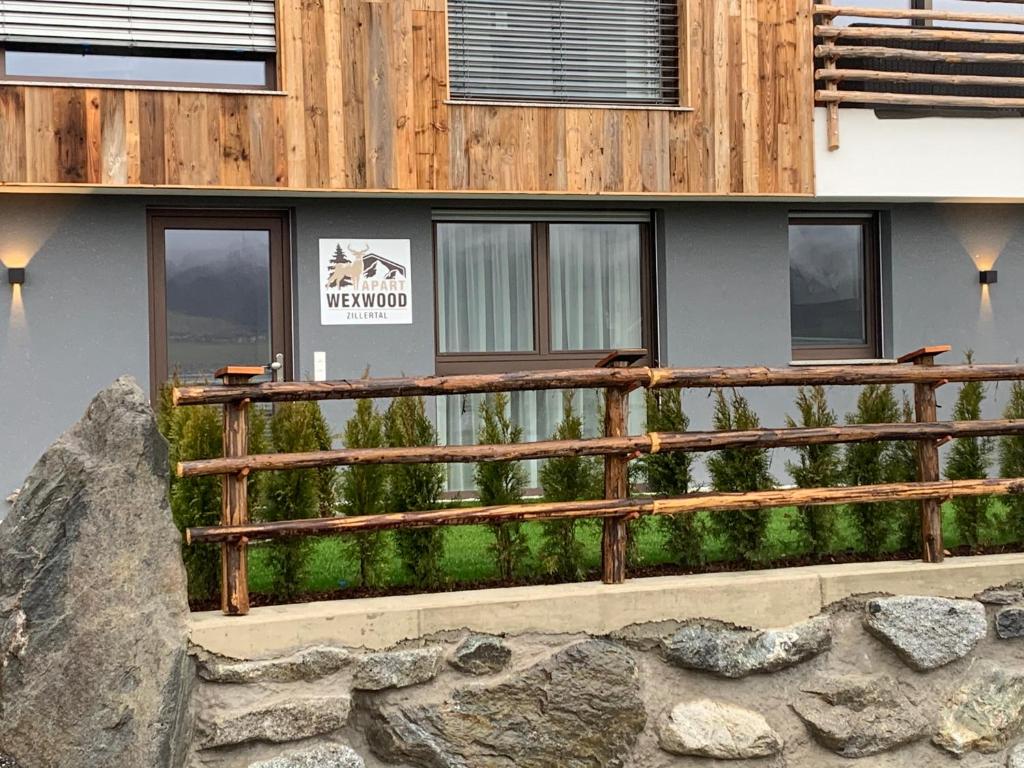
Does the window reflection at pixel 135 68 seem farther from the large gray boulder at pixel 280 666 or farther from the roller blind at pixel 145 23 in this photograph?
the large gray boulder at pixel 280 666

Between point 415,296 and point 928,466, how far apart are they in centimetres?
542

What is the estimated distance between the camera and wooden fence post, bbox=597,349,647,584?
514 cm

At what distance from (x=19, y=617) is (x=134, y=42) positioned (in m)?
6.17

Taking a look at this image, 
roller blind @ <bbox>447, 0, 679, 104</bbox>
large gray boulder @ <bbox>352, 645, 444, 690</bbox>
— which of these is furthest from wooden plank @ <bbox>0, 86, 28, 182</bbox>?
large gray boulder @ <bbox>352, 645, 444, 690</bbox>

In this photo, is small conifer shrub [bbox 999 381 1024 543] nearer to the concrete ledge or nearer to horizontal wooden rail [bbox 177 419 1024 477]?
horizontal wooden rail [bbox 177 419 1024 477]

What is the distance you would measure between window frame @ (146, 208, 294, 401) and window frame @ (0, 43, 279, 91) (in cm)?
102

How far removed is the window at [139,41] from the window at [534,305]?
2.30 metres

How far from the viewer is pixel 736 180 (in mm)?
10000

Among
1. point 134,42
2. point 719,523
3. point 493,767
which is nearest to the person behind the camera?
point 493,767

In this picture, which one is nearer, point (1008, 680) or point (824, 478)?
point (1008, 680)

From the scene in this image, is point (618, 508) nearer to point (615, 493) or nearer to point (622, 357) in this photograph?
point (615, 493)

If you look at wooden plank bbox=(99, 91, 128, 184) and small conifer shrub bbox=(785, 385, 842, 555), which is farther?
wooden plank bbox=(99, 91, 128, 184)

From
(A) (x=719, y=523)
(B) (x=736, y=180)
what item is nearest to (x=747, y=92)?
(B) (x=736, y=180)

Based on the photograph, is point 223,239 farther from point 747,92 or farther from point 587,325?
point 747,92
